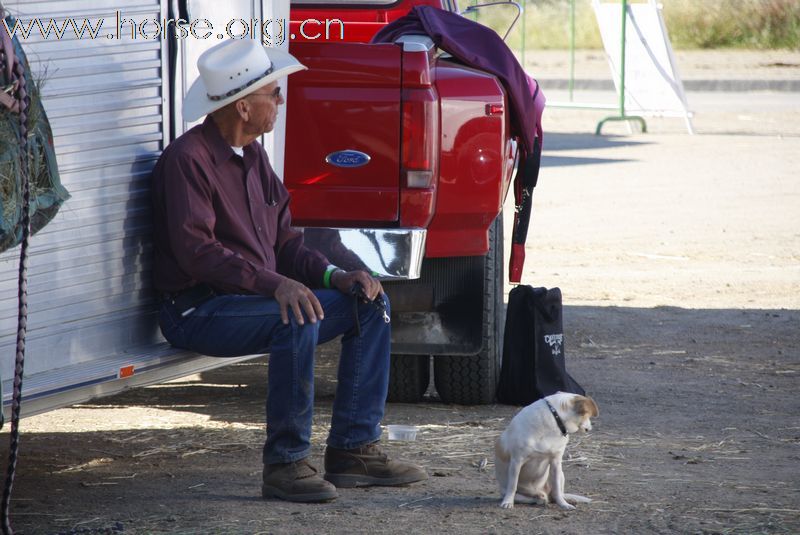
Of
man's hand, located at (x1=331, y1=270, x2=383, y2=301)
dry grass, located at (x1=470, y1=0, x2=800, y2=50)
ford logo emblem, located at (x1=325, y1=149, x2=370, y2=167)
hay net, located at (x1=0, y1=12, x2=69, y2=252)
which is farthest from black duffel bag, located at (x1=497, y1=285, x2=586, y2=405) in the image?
dry grass, located at (x1=470, y1=0, x2=800, y2=50)

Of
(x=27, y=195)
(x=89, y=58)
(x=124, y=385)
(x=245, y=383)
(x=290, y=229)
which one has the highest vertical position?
(x=89, y=58)

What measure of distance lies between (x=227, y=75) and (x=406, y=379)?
2202 mm

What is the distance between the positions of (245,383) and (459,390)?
1.20 m

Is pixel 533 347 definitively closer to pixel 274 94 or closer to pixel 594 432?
pixel 594 432

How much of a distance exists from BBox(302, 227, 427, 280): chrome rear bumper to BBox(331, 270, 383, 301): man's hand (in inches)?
19.9

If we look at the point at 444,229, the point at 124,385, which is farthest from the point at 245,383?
the point at 124,385

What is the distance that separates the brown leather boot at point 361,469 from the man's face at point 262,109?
1131mm

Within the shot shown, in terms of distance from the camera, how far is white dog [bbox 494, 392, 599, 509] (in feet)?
13.8

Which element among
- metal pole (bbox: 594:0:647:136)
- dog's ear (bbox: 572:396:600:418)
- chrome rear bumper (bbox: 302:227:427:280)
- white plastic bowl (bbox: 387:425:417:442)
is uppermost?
chrome rear bumper (bbox: 302:227:427:280)

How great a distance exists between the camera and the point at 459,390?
602 cm

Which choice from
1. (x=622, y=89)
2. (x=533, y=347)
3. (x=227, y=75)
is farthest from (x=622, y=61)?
(x=227, y=75)

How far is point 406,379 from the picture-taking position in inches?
239

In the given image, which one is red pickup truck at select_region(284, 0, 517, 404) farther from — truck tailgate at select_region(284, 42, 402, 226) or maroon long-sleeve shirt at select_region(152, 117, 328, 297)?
maroon long-sleeve shirt at select_region(152, 117, 328, 297)

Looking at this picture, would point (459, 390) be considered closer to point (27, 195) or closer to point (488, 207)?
point (488, 207)
